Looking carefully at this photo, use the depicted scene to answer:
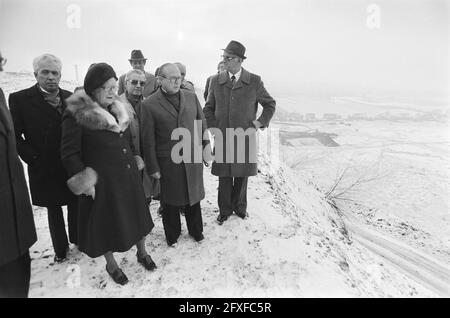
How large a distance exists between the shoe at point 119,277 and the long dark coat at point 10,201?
0.84 meters

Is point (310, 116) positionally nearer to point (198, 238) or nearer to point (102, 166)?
point (198, 238)

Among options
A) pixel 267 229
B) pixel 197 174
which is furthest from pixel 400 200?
pixel 197 174

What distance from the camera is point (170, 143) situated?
313 centimetres

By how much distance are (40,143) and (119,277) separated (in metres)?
1.56

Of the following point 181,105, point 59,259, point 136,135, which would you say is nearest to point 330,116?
point 181,105

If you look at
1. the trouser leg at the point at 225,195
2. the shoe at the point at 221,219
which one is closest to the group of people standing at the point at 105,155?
the trouser leg at the point at 225,195

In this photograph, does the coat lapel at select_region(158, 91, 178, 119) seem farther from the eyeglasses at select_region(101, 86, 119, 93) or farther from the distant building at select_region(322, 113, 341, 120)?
the distant building at select_region(322, 113, 341, 120)

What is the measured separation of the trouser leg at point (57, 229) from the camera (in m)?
3.08

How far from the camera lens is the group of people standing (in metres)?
2.33

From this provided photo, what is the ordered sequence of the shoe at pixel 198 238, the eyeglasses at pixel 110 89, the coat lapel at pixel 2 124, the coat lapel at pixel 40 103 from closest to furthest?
the coat lapel at pixel 2 124, the eyeglasses at pixel 110 89, the coat lapel at pixel 40 103, the shoe at pixel 198 238

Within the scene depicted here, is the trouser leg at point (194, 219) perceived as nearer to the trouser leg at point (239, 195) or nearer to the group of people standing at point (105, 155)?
the group of people standing at point (105, 155)

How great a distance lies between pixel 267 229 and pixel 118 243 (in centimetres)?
216

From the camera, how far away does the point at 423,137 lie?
46125 mm
